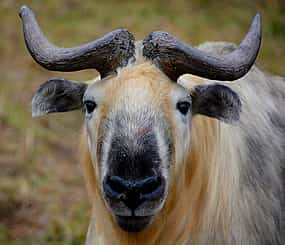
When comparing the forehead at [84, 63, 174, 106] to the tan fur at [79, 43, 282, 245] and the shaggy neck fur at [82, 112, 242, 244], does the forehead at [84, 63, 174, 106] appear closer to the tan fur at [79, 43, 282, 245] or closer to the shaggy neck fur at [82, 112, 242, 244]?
the tan fur at [79, 43, 282, 245]

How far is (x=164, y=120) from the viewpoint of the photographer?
13.3 ft

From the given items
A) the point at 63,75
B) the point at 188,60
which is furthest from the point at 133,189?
the point at 63,75

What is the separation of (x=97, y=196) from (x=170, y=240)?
46 cm

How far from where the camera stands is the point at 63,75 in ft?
31.3

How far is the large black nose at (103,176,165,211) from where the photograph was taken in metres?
3.85

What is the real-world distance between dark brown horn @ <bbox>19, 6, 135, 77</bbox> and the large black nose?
2.19 ft

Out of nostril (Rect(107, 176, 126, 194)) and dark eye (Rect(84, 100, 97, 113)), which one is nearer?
nostril (Rect(107, 176, 126, 194))

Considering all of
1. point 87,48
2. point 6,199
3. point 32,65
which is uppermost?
point 32,65

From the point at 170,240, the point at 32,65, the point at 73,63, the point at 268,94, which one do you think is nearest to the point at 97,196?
the point at 170,240

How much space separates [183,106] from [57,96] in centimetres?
71

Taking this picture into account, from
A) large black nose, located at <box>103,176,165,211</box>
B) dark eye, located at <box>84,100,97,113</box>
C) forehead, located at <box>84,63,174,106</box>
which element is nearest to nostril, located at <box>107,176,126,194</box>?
large black nose, located at <box>103,176,165,211</box>

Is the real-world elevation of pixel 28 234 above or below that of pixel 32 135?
below

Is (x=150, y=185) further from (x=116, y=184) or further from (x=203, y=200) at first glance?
(x=203, y=200)

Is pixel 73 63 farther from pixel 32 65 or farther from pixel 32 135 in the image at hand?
pixel 32 65
